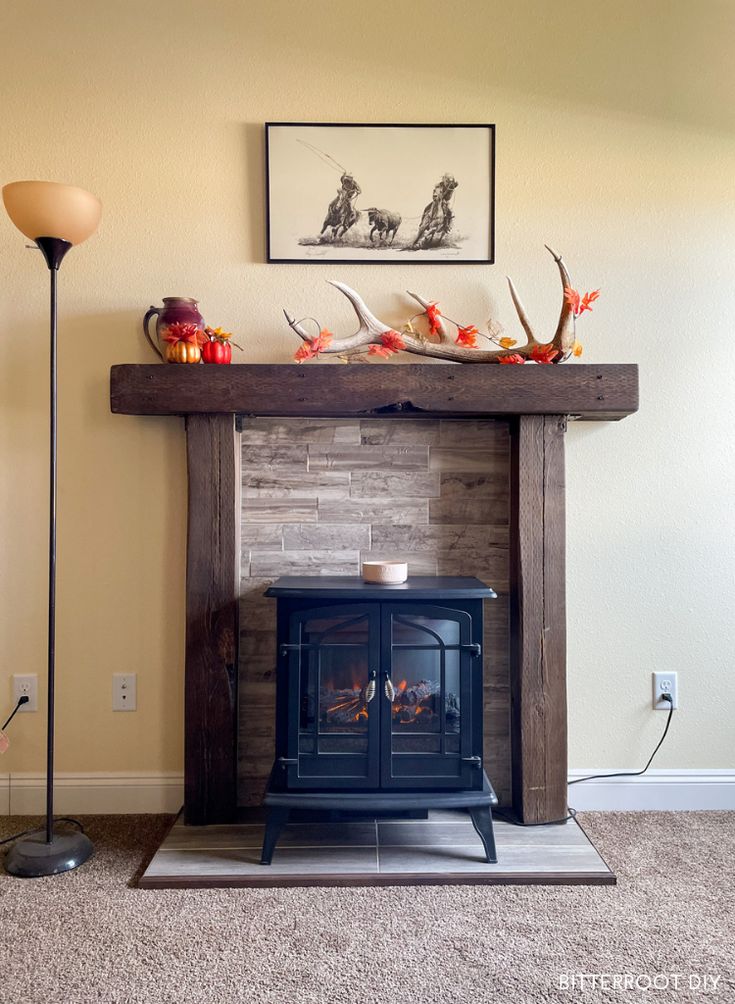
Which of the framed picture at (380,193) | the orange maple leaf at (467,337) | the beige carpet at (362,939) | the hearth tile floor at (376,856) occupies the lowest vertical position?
the beige carpet at (362,939)

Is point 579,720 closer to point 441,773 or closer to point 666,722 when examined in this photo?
point 666,722

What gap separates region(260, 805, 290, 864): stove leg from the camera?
6.28 ft

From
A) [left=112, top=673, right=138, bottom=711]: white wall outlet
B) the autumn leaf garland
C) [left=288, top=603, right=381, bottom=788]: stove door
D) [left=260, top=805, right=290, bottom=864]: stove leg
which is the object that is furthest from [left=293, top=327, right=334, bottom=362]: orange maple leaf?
[left=260, top=805, right=290, bottom=864]: stove leg

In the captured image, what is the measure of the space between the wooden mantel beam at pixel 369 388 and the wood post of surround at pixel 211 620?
101 mm

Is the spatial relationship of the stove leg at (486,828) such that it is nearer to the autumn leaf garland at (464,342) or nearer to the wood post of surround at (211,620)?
the wood post of surround at (211,620)

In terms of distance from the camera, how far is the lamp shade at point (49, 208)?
186 cm

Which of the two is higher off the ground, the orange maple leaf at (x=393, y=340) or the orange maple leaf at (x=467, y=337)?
the orange maple leaf at (x=467, y=337)

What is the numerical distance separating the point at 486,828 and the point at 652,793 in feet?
2.35

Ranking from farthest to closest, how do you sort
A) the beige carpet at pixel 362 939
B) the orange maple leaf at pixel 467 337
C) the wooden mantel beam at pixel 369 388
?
the orange maple leaf at pixel 467 337
the wooden mantel beam at pixel 369 388
the beige carpet at pixel 362 939

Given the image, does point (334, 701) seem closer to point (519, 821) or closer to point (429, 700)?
point (429, 700)

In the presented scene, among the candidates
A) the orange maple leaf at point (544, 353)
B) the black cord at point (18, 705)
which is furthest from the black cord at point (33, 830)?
the orange maple leaf at point (544, 353)

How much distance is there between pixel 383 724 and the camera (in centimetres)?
194

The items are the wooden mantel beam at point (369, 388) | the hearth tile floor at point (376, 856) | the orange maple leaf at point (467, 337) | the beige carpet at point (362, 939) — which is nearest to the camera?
the beige carpet at point (362, 939)

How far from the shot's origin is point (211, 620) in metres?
2.18
